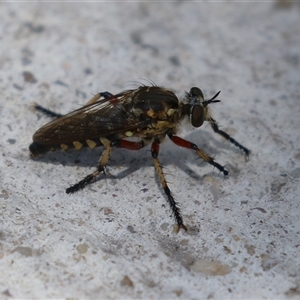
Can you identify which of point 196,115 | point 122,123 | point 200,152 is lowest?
point 200,152

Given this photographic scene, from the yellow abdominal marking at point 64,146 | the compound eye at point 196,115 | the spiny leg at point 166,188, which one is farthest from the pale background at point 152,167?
the compound eye at point 196,115

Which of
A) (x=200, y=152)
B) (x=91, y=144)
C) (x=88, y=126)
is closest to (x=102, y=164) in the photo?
(x=91, y=144)

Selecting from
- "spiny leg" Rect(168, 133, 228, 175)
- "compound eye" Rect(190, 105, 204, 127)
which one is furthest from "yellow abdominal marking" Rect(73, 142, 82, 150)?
"compound eye" Rect(190, 105, 204, 127)

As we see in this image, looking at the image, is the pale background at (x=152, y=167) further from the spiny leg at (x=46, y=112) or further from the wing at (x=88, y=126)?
the wing at (x=88, y=126)

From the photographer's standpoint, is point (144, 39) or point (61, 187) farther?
point (144, 39)

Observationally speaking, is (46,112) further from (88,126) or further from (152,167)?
(152,167)

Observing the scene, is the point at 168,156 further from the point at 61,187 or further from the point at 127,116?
the point at 61,187

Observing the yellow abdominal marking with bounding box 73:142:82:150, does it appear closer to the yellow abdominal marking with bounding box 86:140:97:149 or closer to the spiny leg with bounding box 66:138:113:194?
the yellow abdominal marking with bounding box 86:140:97:149

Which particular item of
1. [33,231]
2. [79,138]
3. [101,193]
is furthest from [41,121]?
[33,231]
